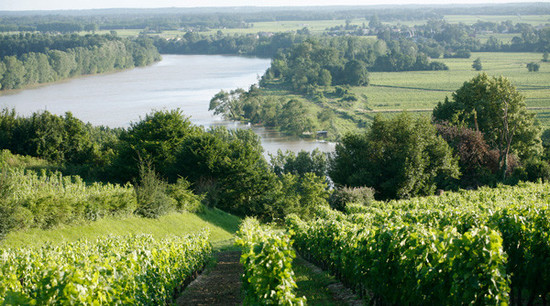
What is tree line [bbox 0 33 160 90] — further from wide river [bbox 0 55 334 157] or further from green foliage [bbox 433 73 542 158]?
green foliage [bbox 433 73 542 158]

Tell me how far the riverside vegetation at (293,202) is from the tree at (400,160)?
107 millimetres

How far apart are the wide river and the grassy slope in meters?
43.5

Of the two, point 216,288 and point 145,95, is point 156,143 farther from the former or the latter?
point 145,95

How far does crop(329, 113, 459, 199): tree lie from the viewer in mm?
36969

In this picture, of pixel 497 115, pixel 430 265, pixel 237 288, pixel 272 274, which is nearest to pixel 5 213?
pixel 237 288

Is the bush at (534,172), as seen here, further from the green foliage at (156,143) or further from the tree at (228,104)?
the tree at (228,104)

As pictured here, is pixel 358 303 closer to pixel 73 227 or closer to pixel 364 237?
pixel 364 237

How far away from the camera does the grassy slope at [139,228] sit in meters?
18.7

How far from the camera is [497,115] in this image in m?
44.0

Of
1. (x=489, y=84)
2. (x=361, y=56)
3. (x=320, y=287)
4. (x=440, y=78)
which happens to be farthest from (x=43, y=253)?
(x=361, y=56)

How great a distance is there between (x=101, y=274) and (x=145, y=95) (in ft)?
335

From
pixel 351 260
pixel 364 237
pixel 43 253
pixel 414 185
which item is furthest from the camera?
pixel 414 185

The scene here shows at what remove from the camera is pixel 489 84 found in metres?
44.3

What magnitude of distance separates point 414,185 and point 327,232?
79.2ft
